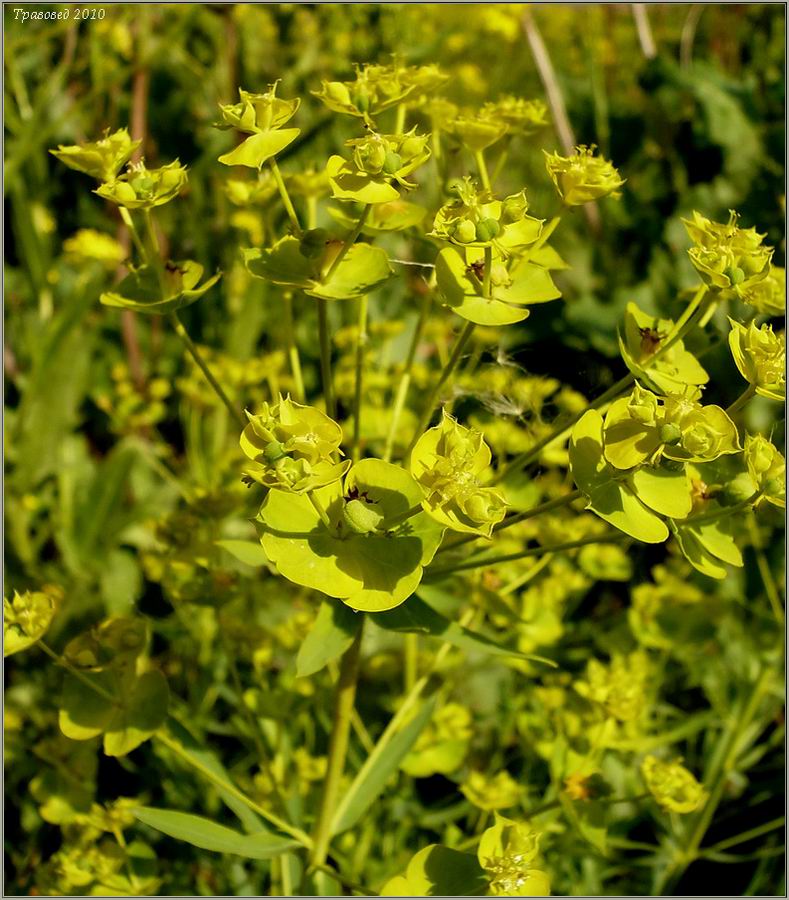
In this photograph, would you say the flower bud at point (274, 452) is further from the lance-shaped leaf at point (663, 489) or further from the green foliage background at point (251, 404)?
the green foliage background at point (251, 404)

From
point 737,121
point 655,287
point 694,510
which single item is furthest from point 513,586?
point 737,121

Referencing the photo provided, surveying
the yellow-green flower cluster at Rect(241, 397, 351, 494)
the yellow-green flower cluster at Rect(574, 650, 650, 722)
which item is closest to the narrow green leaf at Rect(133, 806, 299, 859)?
the yellow-green flower cluster at Rect(241, 397, 351, 494)

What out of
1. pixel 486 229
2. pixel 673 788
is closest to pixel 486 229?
pixel 486 229

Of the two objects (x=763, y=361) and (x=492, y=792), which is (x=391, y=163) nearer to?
(x=763, y=361)

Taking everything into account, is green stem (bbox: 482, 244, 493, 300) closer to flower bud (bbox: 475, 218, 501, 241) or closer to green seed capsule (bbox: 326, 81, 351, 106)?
flower bud (bbox: 475, 218, 501, 241)

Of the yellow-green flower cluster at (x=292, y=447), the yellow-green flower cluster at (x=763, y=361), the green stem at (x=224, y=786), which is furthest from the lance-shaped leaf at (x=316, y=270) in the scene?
the green stem at (x=224, y=786)

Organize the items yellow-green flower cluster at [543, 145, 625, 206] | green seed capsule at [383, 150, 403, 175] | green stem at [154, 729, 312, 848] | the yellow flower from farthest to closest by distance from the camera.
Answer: the yellow flower < green stem at [154, 729, 312, 848] < yellow-green flower cluster at [543, 145, 625, 206] < green seed capsule at [383, 150, 403, 175]
